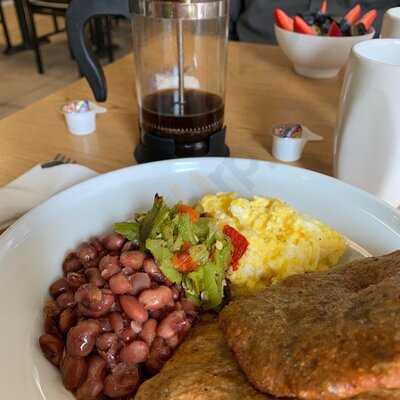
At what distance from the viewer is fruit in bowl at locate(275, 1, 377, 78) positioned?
148cm

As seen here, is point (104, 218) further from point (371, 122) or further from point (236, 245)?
point (371, 122)

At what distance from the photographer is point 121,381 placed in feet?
2.23

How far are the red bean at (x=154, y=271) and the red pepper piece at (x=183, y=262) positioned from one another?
3 cm

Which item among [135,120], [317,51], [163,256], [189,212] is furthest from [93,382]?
[317,51]

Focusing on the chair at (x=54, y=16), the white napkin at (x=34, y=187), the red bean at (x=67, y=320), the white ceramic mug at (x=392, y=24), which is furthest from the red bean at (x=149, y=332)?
the chair at (x=54, y=16)

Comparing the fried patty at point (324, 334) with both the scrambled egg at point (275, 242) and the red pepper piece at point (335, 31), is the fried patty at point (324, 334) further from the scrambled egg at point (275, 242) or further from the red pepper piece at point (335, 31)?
the red pepper piece at point (335, 31)

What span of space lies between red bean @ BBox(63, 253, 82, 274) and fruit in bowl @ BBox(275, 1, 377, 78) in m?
1.07

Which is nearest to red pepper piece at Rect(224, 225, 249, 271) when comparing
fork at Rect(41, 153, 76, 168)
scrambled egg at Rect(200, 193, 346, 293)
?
scrambled egg at Rect(200, 193, 346, 293)

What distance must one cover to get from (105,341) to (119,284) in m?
0.09

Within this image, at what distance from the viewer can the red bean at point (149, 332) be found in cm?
72

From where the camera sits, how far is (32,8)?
4082 mm

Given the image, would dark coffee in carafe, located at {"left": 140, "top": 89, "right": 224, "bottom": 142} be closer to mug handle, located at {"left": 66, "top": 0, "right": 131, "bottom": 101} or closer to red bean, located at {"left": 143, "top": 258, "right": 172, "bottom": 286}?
mug handle, located at {"left": 66, "top": 0, "right": 131, "bottom": 101}

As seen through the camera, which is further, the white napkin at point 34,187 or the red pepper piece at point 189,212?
the white napkin at point 34,187

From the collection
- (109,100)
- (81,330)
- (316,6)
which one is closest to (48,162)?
(109,100)
